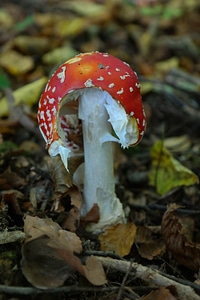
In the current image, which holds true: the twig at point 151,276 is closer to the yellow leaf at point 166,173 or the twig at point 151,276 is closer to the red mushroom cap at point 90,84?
the red mushroom cap at point 90,84

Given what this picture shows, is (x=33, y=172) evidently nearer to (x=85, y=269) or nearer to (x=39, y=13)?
(x=85, y=269)

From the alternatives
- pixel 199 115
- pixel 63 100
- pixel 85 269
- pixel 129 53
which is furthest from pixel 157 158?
pixel 129 53

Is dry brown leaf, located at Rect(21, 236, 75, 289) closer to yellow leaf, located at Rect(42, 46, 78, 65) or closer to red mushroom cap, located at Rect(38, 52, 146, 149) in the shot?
red mushroom cap, located at Rect(38, 52, 146, 149)

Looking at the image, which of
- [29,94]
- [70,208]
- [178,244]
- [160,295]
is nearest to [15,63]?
[29,94]

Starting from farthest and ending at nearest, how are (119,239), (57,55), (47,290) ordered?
1. (57,55)
2. (119,239)
3. (47,290)

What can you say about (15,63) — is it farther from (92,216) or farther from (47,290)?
(47,290)

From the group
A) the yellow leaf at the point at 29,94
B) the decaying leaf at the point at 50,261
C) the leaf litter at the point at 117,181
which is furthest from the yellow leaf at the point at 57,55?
the decaying leaf at the point at 50,261
